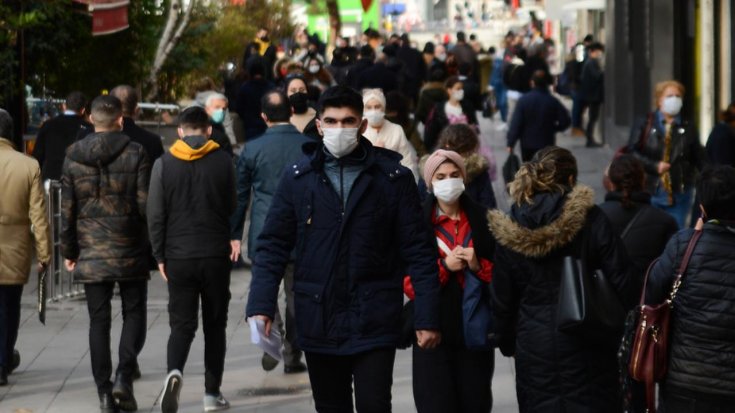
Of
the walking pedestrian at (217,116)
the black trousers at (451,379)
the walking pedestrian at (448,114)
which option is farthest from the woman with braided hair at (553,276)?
the walking pedestrian at (448,114)

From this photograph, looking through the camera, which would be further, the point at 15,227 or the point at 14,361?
the point at 14,361

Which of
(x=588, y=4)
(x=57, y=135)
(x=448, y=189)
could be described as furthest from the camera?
(x=588, y=4)

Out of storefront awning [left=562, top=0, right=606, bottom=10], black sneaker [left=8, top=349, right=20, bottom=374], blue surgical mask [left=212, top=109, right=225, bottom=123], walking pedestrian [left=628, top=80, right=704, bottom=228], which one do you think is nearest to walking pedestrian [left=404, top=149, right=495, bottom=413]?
black sneaker [left=8, top=349, right=20, bottom=374]

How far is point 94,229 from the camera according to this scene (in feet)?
30.3

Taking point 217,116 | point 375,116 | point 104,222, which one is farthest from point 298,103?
point 217,116

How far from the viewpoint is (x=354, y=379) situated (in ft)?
22.2

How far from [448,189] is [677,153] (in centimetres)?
617

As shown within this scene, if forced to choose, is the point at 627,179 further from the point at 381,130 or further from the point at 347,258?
the point at 381,130

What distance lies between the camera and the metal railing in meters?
13.0

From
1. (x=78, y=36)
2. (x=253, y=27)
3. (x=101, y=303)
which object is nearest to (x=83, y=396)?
(x=101, y=303)

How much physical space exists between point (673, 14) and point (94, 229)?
13.8 meters

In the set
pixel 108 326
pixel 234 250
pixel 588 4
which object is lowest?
pixel 108 326

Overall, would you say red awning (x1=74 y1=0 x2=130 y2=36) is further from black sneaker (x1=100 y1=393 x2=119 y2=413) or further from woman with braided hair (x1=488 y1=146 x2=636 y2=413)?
woman with braided hair (x1=488 y1=146 x2=636 y2=413)

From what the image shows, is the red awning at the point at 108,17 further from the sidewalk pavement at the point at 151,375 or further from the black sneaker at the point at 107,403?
the black sneaker at the point at 107,403
